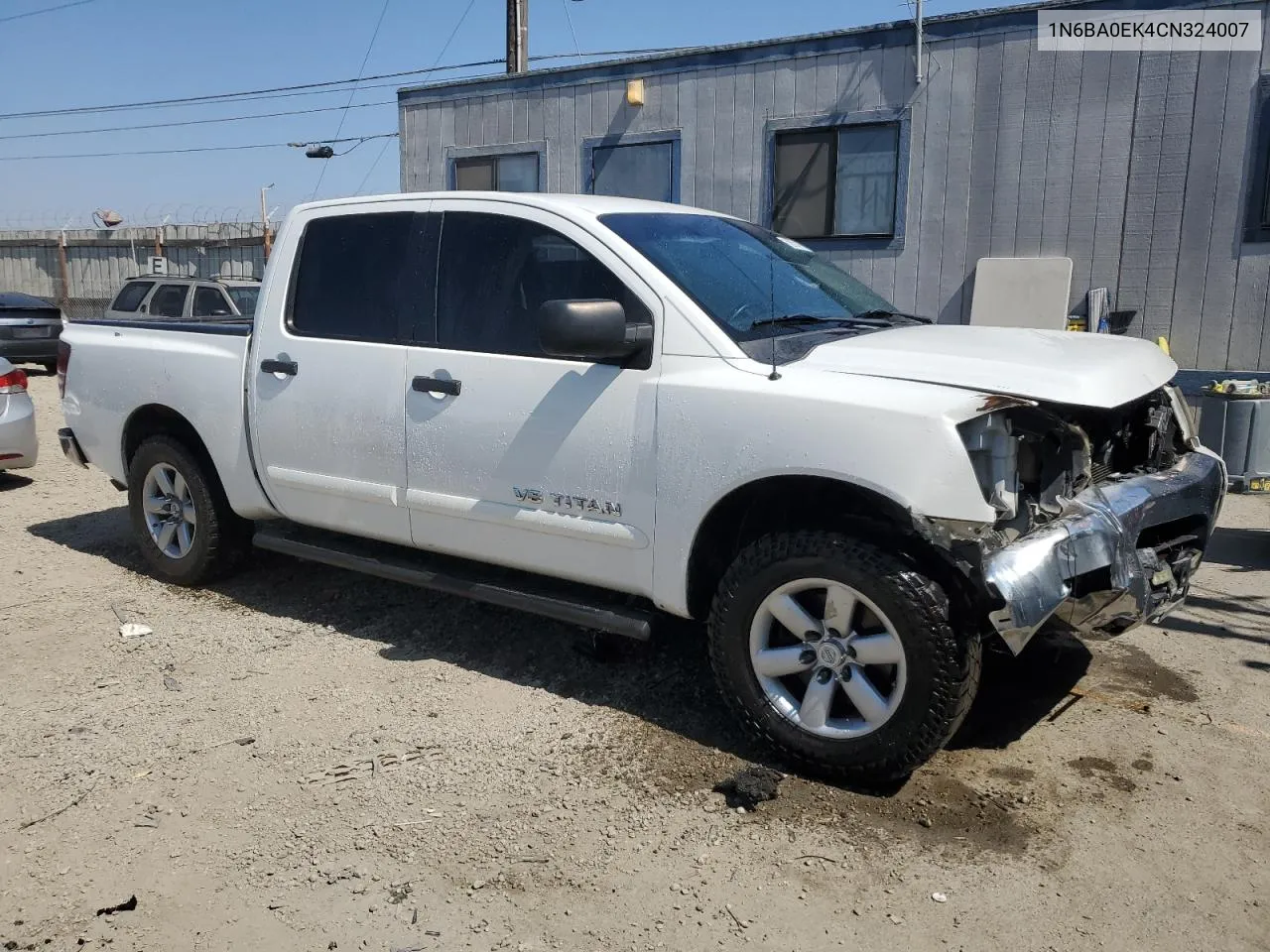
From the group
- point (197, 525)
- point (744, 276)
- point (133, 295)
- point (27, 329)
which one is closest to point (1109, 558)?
point (744, 276)

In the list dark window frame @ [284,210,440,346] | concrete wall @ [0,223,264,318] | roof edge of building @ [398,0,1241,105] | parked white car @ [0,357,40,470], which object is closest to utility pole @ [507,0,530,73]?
roof edge of building @ [398,0,1241,105]

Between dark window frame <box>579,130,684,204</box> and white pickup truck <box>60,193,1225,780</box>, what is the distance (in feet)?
20.0

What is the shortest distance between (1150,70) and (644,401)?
23.5ft

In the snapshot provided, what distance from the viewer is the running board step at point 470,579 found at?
12.6 feet

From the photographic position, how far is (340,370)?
452 cm

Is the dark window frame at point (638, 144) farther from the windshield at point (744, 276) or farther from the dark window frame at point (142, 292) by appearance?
the windshield at point (744, 276)

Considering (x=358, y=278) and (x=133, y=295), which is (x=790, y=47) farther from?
(x=133, y=295)

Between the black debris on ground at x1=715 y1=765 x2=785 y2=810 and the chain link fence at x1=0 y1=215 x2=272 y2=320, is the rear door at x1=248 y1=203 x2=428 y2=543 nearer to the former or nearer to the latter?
the black debris on ground at x1=715 y1=765 x2=785 y2=810

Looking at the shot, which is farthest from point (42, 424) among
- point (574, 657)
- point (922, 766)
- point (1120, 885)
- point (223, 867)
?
point (1120, 885)

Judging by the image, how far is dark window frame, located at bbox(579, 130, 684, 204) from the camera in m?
10.5

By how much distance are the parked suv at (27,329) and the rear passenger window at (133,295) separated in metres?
2.92

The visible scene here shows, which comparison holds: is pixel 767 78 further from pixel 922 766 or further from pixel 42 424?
pixel 42 424

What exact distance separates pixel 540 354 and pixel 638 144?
7383 mm

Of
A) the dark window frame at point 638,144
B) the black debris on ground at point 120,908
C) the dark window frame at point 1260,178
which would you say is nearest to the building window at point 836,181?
the dark window frame at point 638,144
